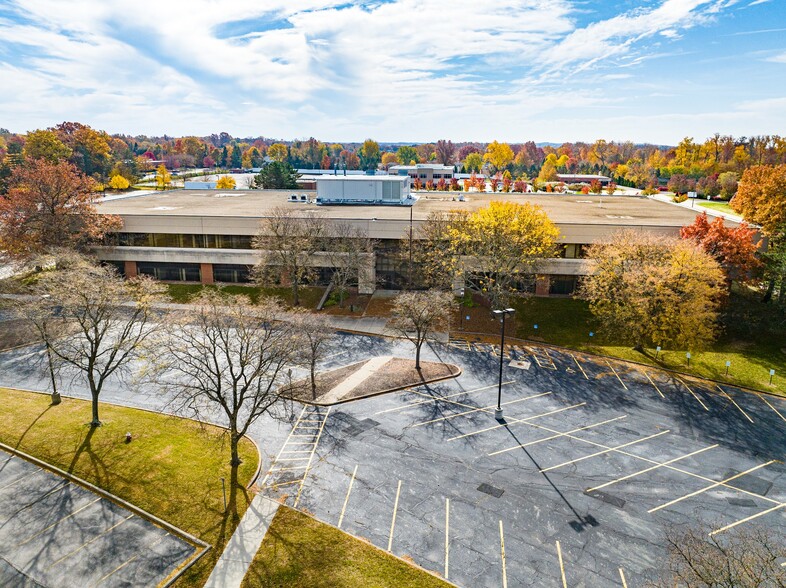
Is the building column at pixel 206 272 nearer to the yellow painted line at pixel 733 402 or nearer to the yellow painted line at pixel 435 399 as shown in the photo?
the yellow painted line at pixel 435 399

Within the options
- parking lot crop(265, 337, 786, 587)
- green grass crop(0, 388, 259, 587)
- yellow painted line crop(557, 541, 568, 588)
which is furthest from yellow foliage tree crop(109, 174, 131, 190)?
yellow painted line crop(557, 541, 568, 588)

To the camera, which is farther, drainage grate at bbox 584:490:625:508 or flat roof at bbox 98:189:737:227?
flat roof at bbox 98:189:737:227

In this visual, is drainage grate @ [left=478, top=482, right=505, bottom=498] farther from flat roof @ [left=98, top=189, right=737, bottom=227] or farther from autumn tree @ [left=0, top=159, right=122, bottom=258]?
autumn tree @ [left=0, top=159, right=122, bottom=258]

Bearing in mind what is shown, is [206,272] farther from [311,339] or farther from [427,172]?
[427,172]

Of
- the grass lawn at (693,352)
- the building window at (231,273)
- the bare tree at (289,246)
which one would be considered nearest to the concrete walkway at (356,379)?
the grass lawn at (693,352)

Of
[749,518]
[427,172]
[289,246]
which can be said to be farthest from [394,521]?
[427,172]
